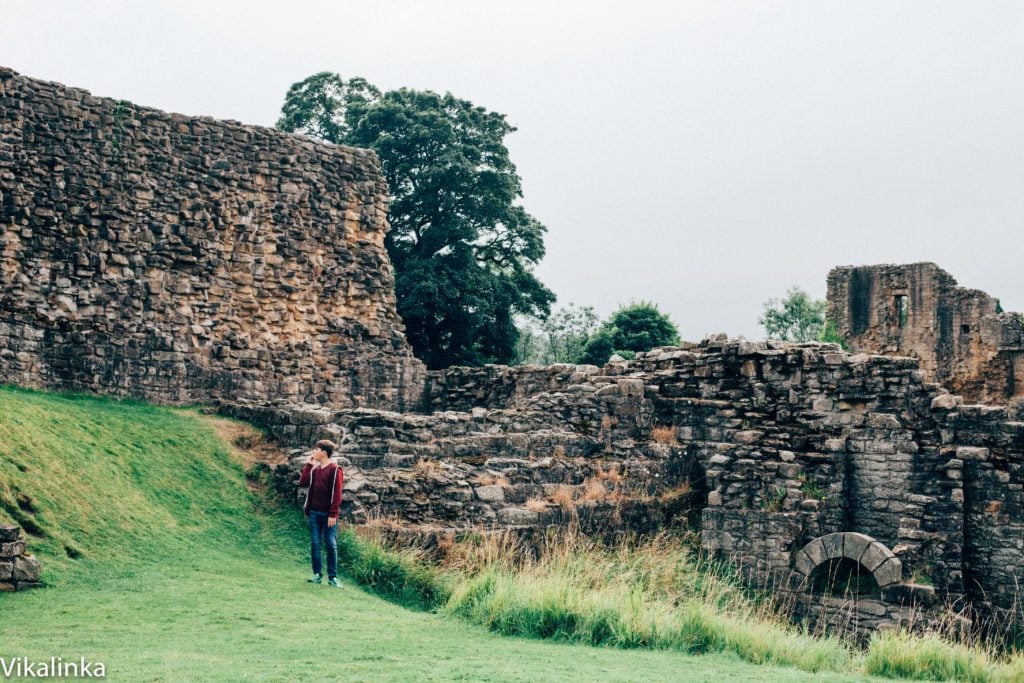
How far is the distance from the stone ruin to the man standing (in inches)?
50.4

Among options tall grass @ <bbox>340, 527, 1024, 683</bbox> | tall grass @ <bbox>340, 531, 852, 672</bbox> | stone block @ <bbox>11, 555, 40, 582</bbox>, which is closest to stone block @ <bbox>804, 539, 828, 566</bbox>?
tall grass @ <bbox>340, 531, 852, 672</bbox>

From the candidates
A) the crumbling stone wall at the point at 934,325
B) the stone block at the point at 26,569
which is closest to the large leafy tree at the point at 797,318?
the crumbling stone wall at the point at 934,325

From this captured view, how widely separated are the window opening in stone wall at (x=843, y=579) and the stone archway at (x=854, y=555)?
0.33 ft

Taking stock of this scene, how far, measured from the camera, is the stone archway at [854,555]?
13930 millimetres

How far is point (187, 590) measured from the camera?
34.0 feet

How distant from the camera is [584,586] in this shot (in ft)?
37.6

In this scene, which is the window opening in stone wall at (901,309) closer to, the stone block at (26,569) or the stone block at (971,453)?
the stone block at (971,453)

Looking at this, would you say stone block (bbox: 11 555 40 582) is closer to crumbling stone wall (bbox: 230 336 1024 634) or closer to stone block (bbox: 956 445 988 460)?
crumbling stone wall (bbox: 230 336 1024 634)

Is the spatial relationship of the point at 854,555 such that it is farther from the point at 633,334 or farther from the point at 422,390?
the point at 633,334

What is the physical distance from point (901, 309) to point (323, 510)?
33703 millimetres

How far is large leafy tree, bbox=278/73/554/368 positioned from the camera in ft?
102

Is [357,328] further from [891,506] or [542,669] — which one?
[542,669]

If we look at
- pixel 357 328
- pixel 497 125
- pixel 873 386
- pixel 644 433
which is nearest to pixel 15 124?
pixel 357 328

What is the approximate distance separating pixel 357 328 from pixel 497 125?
47.4ft
